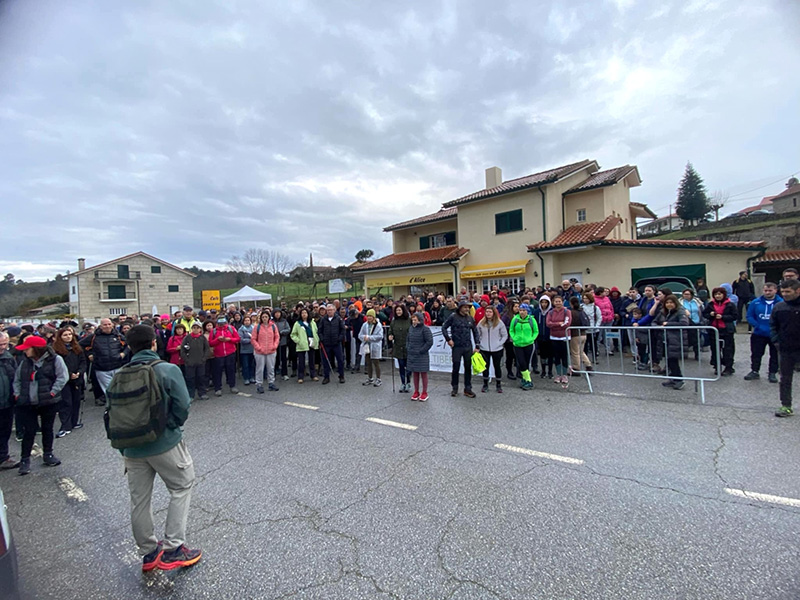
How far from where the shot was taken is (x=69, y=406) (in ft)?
21.4

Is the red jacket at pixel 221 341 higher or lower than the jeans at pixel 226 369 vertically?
higher

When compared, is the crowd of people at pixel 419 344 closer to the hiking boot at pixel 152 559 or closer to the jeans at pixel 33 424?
the jeans at pixel 33 424

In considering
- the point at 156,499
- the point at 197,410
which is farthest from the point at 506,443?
the point at 197,410

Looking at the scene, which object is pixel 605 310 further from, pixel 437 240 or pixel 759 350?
pixel 437 240

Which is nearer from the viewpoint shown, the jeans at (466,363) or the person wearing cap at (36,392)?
the person wearing cap at (36,392)

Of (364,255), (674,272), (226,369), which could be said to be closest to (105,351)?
(226,369)

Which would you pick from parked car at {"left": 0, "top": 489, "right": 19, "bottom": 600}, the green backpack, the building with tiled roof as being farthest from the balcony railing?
parked car at {"left": 0, "top": 489, "right": 19, "bottom": 600}

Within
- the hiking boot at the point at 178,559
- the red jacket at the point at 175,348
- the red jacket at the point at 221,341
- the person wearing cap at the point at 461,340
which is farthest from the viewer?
the red jacket at the point at 221,341

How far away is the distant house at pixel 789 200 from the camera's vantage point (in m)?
50.4

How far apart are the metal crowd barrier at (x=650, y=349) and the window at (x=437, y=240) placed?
17.1m

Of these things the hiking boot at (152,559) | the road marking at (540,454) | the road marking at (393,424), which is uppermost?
the hiking boot at (152,559)

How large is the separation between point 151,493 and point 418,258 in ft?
75.1

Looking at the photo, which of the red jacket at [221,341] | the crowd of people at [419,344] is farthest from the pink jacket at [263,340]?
the red jacket at [221,341]

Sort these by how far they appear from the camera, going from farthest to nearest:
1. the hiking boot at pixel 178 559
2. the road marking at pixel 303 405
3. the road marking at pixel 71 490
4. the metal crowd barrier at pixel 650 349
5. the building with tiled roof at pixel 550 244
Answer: the building with tiled roof at pixel 550 244, the road marking at pixel 303 405, the metal crowd barrier at pixel 650 349, the road marking at pixel 71 490, the hiking boot at pixel 178 559
